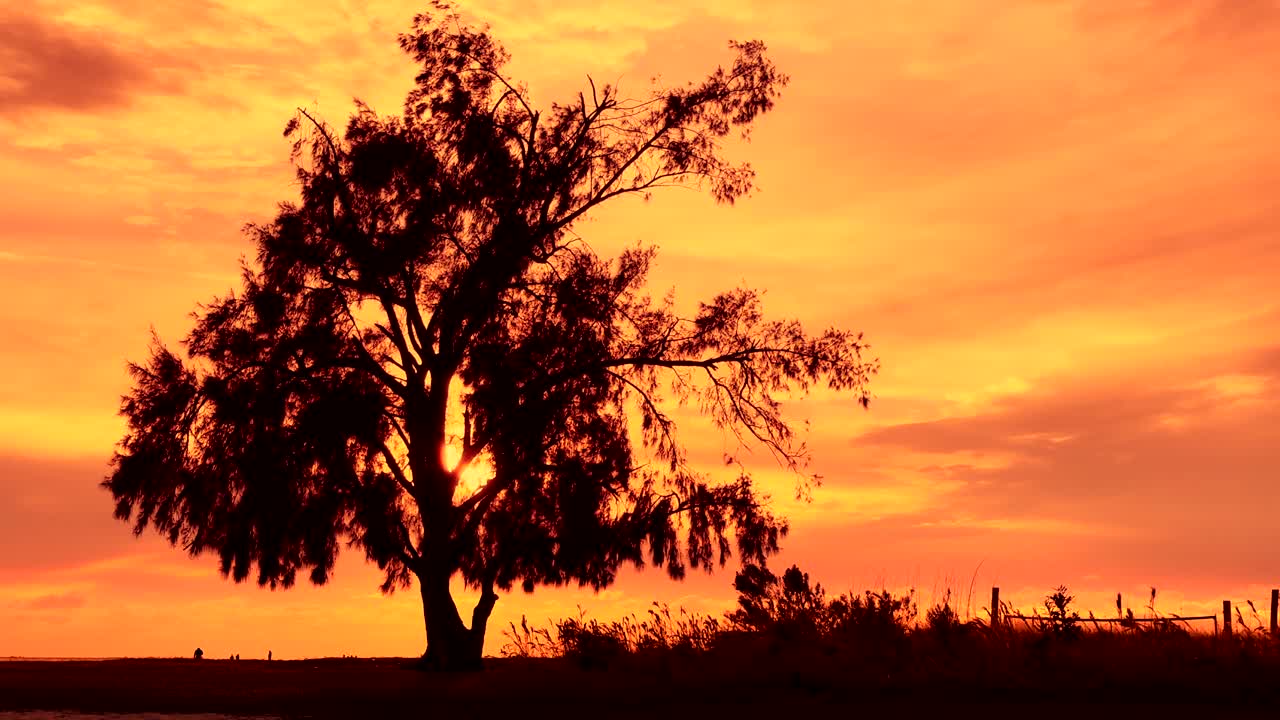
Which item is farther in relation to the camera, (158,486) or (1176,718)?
(158,486)

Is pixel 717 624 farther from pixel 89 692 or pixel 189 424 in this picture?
pixel 189 424

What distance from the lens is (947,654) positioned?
1611 centimetres

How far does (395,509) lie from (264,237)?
567 centimetres

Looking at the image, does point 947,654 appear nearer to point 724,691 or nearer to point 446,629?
point 724,691

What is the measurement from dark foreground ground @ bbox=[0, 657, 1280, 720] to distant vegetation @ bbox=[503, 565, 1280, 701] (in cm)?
8

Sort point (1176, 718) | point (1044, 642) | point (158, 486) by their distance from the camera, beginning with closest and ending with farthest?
point (1176, 718)
point (1044, 642)
point (158, 486)

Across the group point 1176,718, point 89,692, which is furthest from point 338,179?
point 1176,718

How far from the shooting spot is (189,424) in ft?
84.7

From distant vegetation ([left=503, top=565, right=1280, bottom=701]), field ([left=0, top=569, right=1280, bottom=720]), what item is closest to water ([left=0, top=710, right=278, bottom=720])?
field ([left=0, top=569, right=1280, bottom=720])

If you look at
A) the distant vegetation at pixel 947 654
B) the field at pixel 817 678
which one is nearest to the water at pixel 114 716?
the field at pixel 817 678

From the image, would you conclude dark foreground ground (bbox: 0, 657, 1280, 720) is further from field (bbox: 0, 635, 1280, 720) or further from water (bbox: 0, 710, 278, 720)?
water (bbox: 0, 710, 278, 720)

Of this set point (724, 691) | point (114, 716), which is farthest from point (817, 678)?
point (114, 716)

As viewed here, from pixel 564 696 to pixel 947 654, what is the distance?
4484 millimetres

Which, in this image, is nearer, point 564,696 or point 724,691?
point 724,691
